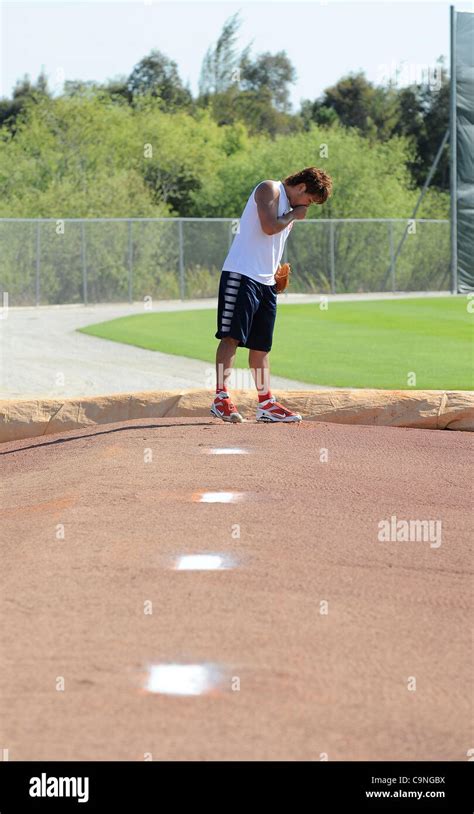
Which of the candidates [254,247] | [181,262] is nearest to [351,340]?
[254,247]

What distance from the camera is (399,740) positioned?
3553 millimetres

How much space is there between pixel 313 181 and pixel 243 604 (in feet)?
14.4

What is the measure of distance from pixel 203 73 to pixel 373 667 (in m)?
75.3

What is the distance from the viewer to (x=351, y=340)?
1889 cm

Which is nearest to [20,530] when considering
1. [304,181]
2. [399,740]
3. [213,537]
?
[213,537]

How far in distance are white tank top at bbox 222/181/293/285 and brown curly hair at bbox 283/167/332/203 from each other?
0.34ft

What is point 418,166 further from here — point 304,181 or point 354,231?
point 304,181

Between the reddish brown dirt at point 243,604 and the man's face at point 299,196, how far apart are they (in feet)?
5.96

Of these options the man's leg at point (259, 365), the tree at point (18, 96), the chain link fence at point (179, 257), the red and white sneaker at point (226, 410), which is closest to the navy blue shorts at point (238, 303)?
the man's leg at point (259, 365)

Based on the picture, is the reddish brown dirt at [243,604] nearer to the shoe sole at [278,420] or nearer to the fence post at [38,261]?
the shoe sole at [278,420]

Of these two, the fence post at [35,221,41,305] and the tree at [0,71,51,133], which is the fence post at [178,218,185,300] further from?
the tree at [0,71,51,133]

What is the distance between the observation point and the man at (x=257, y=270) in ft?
26.9

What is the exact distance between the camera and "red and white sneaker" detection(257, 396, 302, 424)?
329 inches

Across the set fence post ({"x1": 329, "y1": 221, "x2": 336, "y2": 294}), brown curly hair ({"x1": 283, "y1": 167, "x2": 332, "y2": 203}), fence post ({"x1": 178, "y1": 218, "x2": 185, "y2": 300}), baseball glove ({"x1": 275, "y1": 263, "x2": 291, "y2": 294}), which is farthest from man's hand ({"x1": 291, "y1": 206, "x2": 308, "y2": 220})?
fence post ({"x1": 329, "y1": 221, "x2": 336, "y2": 294})
